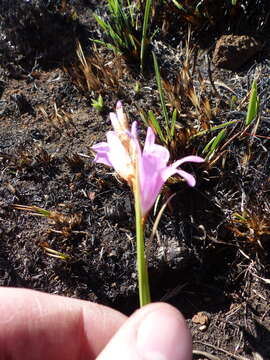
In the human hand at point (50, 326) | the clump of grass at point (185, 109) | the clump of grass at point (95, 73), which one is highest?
the clump of grass at point (95, 73)

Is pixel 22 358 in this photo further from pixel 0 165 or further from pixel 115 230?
pixel 0 165

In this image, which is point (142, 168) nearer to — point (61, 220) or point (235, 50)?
point (61, 220)

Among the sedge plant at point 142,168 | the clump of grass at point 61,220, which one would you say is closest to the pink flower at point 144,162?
the sedge plant at point 142,168

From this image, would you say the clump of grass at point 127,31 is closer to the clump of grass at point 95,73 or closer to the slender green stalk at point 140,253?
the clump of grass at point 95,73

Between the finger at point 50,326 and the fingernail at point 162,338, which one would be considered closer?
the fingernail at point 162,338

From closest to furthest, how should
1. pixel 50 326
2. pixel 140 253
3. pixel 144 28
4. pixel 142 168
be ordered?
pixel 140 253
pixel 142 168
pixel 50 326
pixel 144 28

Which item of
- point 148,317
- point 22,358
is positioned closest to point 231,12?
point 148,317

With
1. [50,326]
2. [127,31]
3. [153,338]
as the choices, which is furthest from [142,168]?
[127,31]
